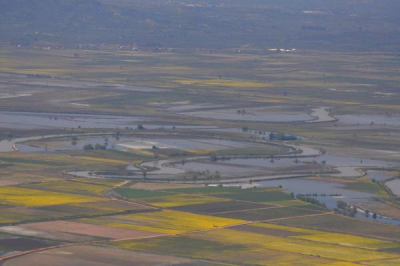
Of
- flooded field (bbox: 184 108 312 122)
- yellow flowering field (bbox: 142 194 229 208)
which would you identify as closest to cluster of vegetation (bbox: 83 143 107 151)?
yellow flowering field (bbox: 142 194 229 208)

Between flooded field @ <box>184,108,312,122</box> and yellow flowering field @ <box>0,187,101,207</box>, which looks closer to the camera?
yellow flowering field @ <box>0,187,101,207</box>

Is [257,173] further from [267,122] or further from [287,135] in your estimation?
[267,122]

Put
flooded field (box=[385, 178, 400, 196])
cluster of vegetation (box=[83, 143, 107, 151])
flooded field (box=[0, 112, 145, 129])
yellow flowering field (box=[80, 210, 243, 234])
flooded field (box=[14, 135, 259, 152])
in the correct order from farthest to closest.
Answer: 1. flooded field (box=[0, 112, 145, 129])
2. flooded field (box=[14, 135, 259, 152])
3. cluster of vegetation (box=[83, 143, 107, 151])
4. flooded field (box=[385, 178, 400, 196])
5. yellow flowering field (box=[80, 210, 243, 234])

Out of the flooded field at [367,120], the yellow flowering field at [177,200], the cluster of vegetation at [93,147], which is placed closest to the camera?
the yellow flowering field at [177,200]

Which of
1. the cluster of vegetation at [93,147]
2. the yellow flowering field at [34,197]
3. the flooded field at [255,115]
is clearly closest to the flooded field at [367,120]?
the flooded field at [255,115]

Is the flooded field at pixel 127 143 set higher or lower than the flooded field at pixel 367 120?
lower

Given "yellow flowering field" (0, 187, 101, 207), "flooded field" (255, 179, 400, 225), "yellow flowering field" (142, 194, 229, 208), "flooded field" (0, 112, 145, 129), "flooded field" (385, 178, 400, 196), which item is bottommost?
"yellow flowering field" (0, 187, 101, 207)

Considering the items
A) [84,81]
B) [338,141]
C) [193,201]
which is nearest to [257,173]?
[193,201]

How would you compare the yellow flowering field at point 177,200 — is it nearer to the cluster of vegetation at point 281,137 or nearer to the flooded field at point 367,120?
the cluster of vegetation at point 281,137

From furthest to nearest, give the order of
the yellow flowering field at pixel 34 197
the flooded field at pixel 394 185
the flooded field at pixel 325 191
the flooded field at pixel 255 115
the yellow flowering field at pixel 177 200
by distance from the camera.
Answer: the flooded field at pixel 255 115
the flooded field at pixel 394 185
the flooded field at pixel 325 191
the yellow flowering field at pixel 177 200
the yellow flowering field at pixel 34 197

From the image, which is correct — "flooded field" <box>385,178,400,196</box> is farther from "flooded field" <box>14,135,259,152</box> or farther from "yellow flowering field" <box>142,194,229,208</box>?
"flooded field" <box>14,135,259,152</box>

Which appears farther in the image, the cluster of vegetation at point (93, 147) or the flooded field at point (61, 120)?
the flooded field at point (61, 120)
